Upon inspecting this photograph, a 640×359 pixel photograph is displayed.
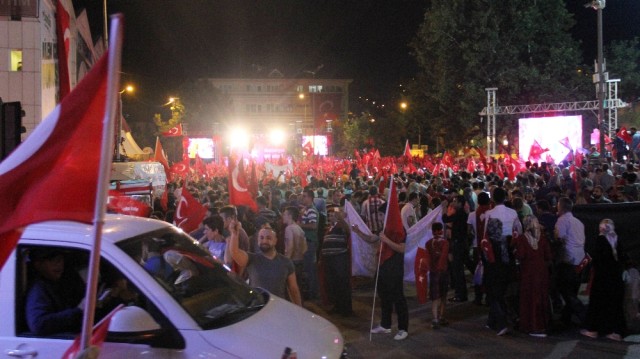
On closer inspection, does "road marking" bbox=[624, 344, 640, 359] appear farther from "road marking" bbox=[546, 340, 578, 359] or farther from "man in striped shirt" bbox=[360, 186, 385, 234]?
"man in striped shirt" bbox=[360, 186, 385, 234]

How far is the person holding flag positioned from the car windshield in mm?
3364

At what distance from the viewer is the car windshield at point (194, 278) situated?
388 cm

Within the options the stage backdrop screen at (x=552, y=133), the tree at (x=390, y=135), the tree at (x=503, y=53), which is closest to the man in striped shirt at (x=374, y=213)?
the stage backdrop screen at (x=552, y=133)

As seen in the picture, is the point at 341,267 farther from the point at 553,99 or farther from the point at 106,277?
the point at 553,99

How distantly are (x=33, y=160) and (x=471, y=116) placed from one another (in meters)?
37.2

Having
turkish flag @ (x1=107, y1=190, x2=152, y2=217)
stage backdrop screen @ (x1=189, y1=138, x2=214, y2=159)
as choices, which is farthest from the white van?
stage backdrop screen @ (x1=189, y1=138, x2=214, y2=159)

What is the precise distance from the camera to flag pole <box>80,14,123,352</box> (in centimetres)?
288

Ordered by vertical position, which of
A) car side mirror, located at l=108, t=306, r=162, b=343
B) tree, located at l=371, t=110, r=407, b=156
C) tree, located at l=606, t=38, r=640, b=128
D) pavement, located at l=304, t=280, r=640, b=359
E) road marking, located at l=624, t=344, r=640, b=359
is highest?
tree, located at l=606, t=38, r=640, b=128

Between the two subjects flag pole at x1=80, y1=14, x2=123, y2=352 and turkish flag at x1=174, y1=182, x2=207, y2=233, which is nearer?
flag pole at x1=80, y1=14, x2=123, y2=352

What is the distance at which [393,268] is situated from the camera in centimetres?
795

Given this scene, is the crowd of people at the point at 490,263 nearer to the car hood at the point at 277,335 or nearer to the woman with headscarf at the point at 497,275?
the woman with headscarf at the point at 497,275

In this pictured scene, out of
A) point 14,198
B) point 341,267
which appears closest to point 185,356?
point 14,198

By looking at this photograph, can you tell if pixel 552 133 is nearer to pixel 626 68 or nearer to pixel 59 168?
pixel 626 68

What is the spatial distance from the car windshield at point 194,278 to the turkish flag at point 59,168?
91 cm
